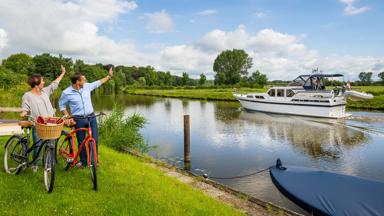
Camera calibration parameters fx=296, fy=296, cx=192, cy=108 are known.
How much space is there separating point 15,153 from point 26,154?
1.41ft

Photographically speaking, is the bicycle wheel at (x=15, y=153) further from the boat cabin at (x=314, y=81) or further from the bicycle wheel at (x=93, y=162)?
the boat cabin at (x=314, y=81)

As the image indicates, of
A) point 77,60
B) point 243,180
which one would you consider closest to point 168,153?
point 243,180

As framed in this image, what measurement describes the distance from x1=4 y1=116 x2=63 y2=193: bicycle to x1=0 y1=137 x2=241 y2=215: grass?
0.62ft

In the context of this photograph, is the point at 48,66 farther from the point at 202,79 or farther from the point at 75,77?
the point at 75,77

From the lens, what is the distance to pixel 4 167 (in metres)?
6.60

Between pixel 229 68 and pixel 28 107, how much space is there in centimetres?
11106

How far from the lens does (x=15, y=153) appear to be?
256 inches

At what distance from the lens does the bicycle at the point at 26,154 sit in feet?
18.1

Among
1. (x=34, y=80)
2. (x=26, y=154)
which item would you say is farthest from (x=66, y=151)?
(x=34, y=80)

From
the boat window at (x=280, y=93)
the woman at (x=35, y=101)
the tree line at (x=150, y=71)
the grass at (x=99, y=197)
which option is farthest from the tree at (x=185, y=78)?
the woman at (x=35, y=101)

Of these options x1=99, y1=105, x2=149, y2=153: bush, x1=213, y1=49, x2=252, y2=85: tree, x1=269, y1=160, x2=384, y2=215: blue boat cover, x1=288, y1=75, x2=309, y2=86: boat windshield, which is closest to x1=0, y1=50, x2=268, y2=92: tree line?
x1=213, y1=49, x2=252, y2=85: tree

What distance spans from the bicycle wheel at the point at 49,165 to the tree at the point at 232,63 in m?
106

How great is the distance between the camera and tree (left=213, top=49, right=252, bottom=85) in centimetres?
11306

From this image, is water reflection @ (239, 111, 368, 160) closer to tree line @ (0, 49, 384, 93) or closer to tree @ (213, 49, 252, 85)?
tree line @ (0, 49, 384, 93)
